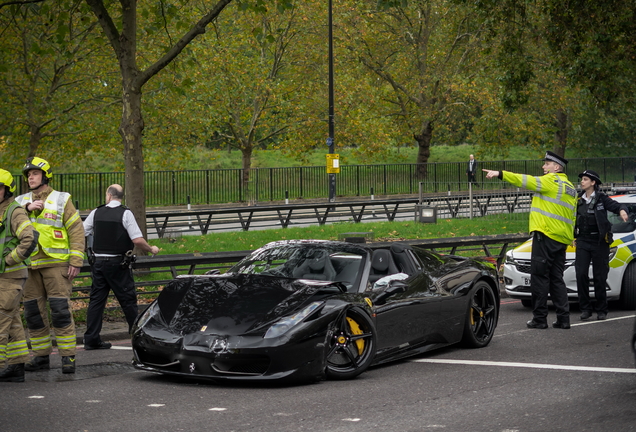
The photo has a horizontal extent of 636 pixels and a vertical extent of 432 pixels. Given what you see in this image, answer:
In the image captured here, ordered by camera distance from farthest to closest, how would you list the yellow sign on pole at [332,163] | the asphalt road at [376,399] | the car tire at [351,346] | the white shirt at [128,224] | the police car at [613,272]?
1. the yellow sign on pole at [332,163]
2. the police car at [613,272]
3. the white shirt at [128,224]
4. the car tire at [351,346]
5. the asphalt road at [376,399]

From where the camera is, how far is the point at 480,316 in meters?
9.71

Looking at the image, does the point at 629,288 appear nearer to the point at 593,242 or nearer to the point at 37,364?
the point at 593,242

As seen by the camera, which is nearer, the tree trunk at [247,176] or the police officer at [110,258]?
the police officer at [110,258]

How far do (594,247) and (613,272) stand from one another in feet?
3.07

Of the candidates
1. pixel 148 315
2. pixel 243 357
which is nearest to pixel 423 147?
pixel 148 315

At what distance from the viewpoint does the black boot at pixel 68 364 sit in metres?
8.20

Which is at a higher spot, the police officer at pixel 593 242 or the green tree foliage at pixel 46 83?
the green tree foliage at pixel 46 83

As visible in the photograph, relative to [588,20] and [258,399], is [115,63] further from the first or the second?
[258,399]

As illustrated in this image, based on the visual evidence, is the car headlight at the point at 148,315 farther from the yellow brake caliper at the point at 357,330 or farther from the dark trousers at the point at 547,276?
the dark trousers at the point at 547,276

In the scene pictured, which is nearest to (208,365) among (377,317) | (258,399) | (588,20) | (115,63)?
(258,399)

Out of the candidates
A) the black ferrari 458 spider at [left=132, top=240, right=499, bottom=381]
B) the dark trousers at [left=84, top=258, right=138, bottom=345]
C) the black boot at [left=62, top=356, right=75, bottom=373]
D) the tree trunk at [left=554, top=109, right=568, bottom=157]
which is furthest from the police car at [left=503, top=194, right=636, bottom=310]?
the tree trunk at [left=554, top=109, right=568, bottom=157]

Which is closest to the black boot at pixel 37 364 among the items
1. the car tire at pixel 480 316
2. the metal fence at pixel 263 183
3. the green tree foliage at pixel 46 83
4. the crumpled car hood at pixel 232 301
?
the crumpled car hood at pixel 232 301

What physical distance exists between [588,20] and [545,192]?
1054 centimetres

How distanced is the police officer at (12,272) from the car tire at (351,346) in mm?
2771
